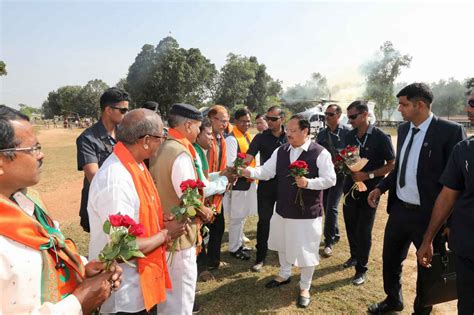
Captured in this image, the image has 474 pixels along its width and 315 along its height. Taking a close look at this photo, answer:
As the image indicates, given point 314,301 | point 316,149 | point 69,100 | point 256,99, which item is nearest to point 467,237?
point 316,149

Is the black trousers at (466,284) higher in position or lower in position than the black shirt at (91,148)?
lower

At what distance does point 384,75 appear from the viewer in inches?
2306

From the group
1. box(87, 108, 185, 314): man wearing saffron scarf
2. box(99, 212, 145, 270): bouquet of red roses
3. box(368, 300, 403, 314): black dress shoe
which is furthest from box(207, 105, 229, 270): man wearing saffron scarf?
box(99, 212, 145, 270): bouquet of red roses

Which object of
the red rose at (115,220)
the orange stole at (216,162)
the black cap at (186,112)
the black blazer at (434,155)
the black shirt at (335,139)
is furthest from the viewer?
the black shirt at (335,139)

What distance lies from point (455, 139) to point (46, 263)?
3.94 metres

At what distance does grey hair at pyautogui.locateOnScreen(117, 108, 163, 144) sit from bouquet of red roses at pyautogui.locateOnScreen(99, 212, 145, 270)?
716 millimetres

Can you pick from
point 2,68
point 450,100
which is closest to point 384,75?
point 450,100

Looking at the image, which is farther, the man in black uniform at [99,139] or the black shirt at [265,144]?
the black shirt at [265,144]

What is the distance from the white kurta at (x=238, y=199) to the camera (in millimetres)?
5871

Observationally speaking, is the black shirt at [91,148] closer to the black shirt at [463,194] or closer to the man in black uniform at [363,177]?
the man in black uniform at [363,177]

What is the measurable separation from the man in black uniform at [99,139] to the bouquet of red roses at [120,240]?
7.45 feet

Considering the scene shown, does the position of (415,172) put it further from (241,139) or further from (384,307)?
(241,139)

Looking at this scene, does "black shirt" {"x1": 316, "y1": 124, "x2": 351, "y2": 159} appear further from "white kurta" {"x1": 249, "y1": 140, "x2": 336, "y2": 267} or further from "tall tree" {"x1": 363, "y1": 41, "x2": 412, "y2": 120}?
"tall tree" {"x1": 363, "y1": 41, "x2": 412, "y2": 120}

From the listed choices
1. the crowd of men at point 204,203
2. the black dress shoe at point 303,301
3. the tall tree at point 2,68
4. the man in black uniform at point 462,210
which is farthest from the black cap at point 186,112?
the tall tree at point 2,68
